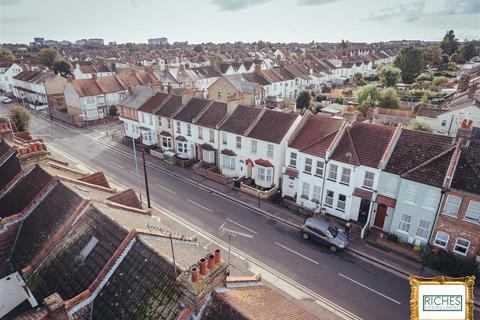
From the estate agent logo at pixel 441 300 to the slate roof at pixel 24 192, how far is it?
799 inches

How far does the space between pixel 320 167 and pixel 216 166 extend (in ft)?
49.3

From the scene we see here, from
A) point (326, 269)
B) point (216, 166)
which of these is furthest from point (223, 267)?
point (216, 166)

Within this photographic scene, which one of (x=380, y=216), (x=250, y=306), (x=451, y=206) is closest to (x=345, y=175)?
(x=380, y=216)

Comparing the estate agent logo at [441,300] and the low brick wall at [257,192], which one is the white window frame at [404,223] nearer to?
the low brick wall at [257,192]

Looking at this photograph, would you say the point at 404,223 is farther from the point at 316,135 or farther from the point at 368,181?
the point at 316,135

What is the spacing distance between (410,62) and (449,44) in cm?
7628

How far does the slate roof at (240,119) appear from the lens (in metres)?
36.6

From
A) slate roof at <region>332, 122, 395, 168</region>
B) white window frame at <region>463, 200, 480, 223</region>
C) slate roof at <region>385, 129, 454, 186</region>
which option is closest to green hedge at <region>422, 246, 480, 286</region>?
white window frame at <region>463, 200, 480, 223</region>

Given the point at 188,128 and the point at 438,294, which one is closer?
the point at 438,294

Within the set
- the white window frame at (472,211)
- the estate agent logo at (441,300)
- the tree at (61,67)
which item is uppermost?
the tree at (61,67)

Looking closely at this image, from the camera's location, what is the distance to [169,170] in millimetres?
40781

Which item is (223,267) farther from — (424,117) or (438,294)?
(424,117)

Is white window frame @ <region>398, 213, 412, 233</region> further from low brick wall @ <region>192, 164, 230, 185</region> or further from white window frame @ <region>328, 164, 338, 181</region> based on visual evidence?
low brick wall @ <region>192, 164, 230, 185</region>

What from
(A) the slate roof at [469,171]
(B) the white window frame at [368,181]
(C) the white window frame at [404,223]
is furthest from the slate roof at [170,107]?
(A) the slate roof at [469,171]
